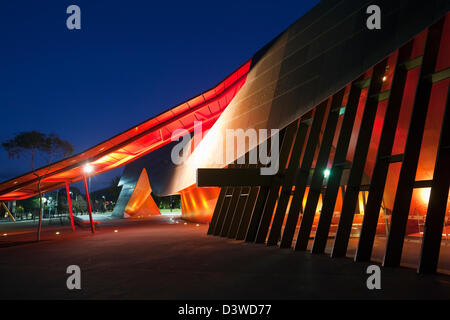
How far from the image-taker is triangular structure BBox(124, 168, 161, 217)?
3478 cm

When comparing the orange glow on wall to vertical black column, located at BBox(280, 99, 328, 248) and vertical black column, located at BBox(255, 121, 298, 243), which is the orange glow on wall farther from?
vertical black column, located at BBox(280, 99, 328, 248)

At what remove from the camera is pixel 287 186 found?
11000 millimetres

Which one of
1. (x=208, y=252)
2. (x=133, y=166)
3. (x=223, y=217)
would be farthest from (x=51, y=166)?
(x=133, y=166)

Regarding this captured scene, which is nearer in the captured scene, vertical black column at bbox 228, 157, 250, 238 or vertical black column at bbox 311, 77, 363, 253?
vertical black column at bbox 311, 77, 363, 253

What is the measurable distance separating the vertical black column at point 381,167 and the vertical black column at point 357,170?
58cm

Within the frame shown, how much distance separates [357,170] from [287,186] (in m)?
3.06

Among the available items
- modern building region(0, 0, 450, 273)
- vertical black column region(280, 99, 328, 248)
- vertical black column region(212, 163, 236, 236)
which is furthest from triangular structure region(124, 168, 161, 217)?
vertical black column region(280, 99, 328, 248)

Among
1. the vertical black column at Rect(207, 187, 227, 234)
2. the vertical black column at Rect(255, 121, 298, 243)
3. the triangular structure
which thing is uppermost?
the vertical black column at Rect(255, 121, 298, 243)

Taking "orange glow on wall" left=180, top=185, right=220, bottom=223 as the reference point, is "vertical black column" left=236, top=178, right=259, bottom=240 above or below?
Answer: above

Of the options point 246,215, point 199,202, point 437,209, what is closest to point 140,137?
point 246,215

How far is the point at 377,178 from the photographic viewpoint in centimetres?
768

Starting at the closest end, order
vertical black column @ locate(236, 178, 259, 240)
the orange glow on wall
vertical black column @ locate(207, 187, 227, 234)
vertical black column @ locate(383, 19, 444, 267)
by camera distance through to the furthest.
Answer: vertical black column @ locate(383, 19, 444, 267), vertical black column @ locate(236, 178, 259, 240), vertical black column @ locate(207, 187, 227, 234), the orange glow on wall

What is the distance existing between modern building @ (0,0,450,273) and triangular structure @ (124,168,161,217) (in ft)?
51.9

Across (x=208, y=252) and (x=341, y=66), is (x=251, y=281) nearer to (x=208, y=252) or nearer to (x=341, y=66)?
(x=208, y=252)
